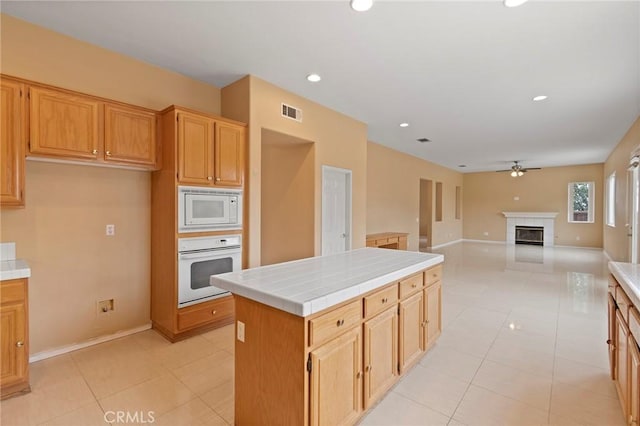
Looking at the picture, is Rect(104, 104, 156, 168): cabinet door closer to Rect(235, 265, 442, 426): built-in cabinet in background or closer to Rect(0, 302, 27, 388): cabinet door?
Rect(0, 302, 27, 388): cabinet door

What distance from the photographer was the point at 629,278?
1.86m

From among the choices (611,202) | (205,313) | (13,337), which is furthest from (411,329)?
(611,202)

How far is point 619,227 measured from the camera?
6512mm

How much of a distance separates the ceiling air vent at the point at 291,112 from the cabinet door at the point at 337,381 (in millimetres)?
3036

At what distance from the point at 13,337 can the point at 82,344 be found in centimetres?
87

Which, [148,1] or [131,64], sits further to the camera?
[131,64]

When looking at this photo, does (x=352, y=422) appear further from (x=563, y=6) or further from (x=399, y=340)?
(x=563, y=6)

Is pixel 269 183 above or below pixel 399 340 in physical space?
above

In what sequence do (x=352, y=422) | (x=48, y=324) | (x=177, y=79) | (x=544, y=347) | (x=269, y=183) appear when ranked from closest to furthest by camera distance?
1. (x=352, y=422)
2. (x=48, y=324)
3. (x=544, y=347)
4. (x=177, y=79)
5. (x=269, y=183)

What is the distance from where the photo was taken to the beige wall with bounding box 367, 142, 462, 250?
23.3 feet

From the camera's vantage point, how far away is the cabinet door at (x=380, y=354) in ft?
5.98

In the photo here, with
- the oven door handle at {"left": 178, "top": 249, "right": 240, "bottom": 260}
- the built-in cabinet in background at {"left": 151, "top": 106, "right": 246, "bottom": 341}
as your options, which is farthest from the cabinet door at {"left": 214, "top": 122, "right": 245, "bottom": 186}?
the oven door handle at {"left": 178, "top": 249, "right": 240, "bottom": 260}

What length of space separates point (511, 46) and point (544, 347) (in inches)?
116

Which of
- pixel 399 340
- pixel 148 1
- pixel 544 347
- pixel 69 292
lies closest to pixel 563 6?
pixel 399 340
